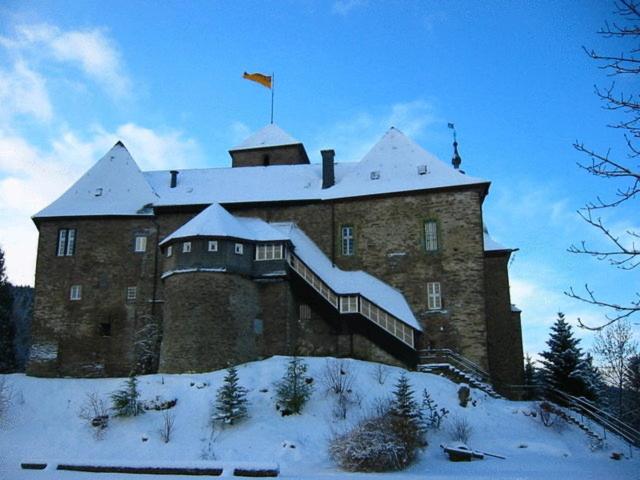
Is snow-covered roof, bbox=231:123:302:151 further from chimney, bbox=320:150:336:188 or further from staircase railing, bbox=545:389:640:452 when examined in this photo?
staircase railing, bbox=545:389:640:452

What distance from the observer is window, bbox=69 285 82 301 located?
3656cm

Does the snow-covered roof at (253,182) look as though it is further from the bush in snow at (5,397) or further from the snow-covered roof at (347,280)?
the bush in snow at (5,397)

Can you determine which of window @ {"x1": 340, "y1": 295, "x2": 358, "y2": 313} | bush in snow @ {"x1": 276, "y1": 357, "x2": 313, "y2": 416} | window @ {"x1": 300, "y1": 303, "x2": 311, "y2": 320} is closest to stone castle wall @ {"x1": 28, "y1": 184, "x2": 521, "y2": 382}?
window @ {"x1": 300, "y1": 303, "x2": 311, "y2": 320}

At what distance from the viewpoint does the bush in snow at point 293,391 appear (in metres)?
24.9

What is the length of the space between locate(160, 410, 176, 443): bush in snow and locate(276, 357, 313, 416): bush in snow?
3.60 m

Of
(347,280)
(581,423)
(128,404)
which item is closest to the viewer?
(581,423)

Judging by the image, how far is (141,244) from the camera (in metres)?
37.2

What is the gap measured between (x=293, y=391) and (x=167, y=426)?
4.37 meters

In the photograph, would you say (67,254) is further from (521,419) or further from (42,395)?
(521,419)

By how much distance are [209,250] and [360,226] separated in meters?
7.95

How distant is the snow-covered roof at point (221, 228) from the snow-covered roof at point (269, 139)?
37.5 ft

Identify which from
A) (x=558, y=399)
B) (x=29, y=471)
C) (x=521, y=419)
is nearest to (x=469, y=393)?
(x=521, y=419)

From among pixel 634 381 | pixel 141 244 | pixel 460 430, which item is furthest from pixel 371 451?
pixel 141 244

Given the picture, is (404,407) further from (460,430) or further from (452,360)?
(452,360)
